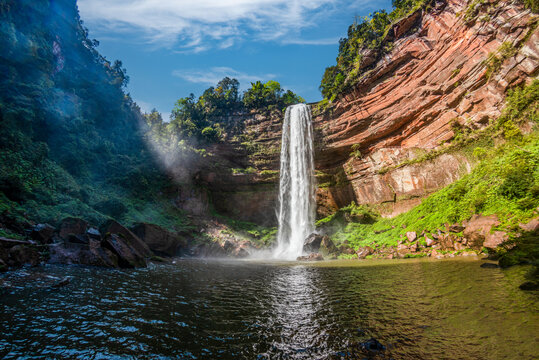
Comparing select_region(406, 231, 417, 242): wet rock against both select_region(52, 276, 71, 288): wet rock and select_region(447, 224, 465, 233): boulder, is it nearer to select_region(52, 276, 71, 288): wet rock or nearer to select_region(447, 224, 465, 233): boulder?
select_region(447, 224, 465, 233): boulder

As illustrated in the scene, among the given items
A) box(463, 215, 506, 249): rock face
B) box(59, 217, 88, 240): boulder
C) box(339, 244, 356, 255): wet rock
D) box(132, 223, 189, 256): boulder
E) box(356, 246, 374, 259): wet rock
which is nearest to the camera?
box(463, 215, 506, 249): rock face

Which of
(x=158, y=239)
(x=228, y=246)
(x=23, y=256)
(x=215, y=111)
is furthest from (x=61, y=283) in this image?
(x=215, y=111)

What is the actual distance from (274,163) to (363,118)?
11109mm

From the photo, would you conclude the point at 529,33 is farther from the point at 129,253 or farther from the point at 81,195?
the point at 81,195

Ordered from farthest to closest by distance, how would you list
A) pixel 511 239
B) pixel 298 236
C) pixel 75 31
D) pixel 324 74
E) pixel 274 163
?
pixel 324 74, pixel 274 163, pixel 75 31, pixel 298 236, pixel 511 239

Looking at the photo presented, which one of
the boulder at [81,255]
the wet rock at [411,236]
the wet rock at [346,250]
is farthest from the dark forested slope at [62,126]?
the wet rock at [411,236]

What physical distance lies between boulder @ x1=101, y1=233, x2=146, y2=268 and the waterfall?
1494 cm

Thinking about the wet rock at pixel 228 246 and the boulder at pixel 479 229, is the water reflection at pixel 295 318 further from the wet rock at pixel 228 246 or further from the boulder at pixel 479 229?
the wet rock at pixel 228 246

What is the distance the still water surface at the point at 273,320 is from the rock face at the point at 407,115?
15.5 meters

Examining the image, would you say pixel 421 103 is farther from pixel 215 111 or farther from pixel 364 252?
pixel 215 111

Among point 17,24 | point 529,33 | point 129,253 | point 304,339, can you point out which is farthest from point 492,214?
point 17,24

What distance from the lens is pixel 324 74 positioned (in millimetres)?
32469

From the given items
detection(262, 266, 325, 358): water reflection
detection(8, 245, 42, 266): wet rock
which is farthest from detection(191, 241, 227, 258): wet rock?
detection(262, 266, 325, 358): water reflection

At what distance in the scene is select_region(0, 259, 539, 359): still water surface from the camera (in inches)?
110
